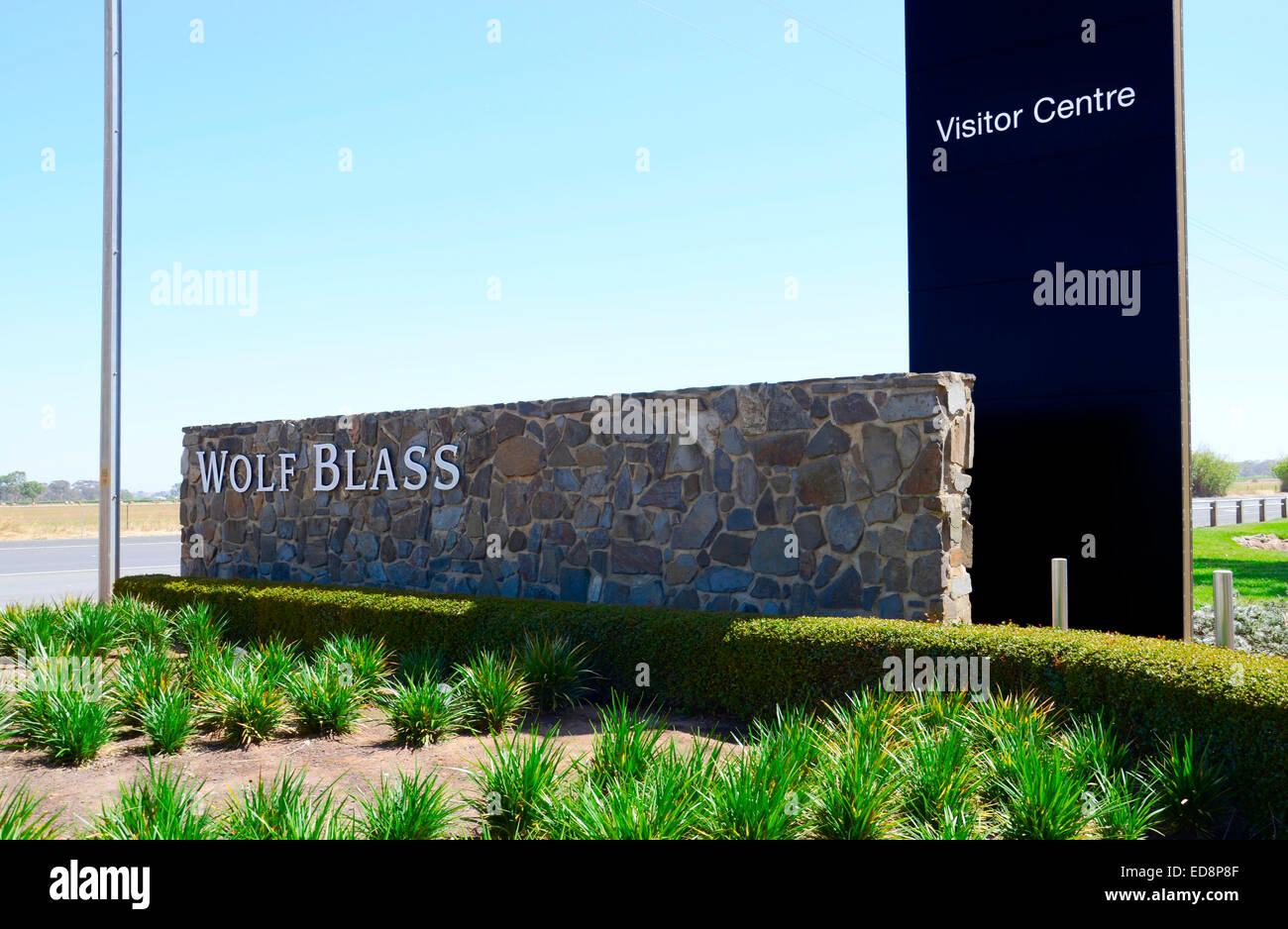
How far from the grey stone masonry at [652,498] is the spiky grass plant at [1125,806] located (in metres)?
2.87

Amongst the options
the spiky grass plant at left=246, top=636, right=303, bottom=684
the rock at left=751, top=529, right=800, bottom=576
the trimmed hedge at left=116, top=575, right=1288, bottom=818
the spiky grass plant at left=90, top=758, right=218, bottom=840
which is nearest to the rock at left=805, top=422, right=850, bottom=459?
the rock at left=751, top=529, right=800, bottom=576

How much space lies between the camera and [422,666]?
8.41 metres

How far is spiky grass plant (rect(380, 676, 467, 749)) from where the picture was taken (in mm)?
6730

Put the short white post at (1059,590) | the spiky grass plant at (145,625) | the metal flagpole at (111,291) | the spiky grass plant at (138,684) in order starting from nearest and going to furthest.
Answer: the spiky grass plant at (138,684)
the short white post at (1059,590)
the spiky grass plant at (145,625)
the metal flagpole at (111,291)

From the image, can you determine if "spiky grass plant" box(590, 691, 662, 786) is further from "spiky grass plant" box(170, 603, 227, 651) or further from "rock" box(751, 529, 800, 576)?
"spiky grass plant" box(170, 603, 227, 651)

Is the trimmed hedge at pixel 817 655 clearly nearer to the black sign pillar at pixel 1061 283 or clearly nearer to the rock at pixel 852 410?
the rock at pixel 852 410

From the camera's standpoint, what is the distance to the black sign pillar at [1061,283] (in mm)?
8711

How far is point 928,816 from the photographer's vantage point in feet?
16.0

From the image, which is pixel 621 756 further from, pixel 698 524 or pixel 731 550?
pixel 698 524

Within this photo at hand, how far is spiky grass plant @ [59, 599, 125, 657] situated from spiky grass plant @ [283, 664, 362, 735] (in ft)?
10.7

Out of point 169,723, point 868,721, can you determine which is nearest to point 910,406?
point 868,721

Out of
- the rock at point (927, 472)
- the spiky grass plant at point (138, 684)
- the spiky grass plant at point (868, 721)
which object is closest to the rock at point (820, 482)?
the rock at point (927, 472)
